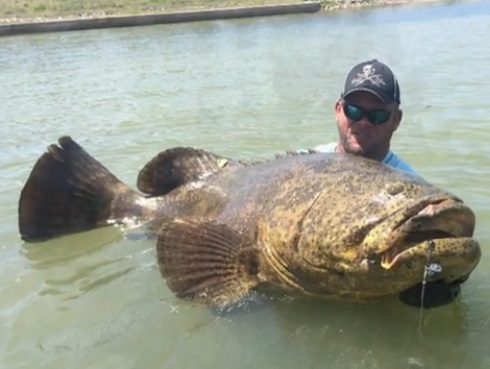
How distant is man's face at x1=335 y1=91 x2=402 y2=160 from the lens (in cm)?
388

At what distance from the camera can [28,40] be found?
2589 centimetres

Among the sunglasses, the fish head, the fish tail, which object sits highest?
the sunglasses

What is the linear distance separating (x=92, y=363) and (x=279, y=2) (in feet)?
119

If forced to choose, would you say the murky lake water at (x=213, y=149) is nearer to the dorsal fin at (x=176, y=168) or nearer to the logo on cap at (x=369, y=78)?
the dorsal fin at (x=176, y=168)

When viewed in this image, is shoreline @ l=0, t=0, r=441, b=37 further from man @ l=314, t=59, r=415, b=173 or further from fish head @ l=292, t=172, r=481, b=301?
fish head @ l=292, t=172, r=481, b=301

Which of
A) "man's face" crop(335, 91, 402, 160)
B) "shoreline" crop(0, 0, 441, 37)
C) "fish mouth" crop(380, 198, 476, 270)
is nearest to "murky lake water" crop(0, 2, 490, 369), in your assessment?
"fish mouth" crop(380, 198, 476, 270)

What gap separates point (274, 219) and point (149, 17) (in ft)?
95.8

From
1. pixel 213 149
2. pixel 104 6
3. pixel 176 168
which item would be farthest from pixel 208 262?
pixel 104 6

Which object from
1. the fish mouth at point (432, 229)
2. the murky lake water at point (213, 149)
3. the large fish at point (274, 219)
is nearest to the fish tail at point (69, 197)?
the large fish at point (274, 219)

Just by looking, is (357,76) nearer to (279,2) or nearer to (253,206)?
(253,206)

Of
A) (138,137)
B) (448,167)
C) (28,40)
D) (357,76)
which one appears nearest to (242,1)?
(28,40)

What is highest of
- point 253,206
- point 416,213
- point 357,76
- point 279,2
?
point 357,76

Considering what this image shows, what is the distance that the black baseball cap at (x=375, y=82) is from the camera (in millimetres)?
3785

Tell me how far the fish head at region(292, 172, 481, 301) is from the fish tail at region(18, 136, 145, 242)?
6.70 ft
